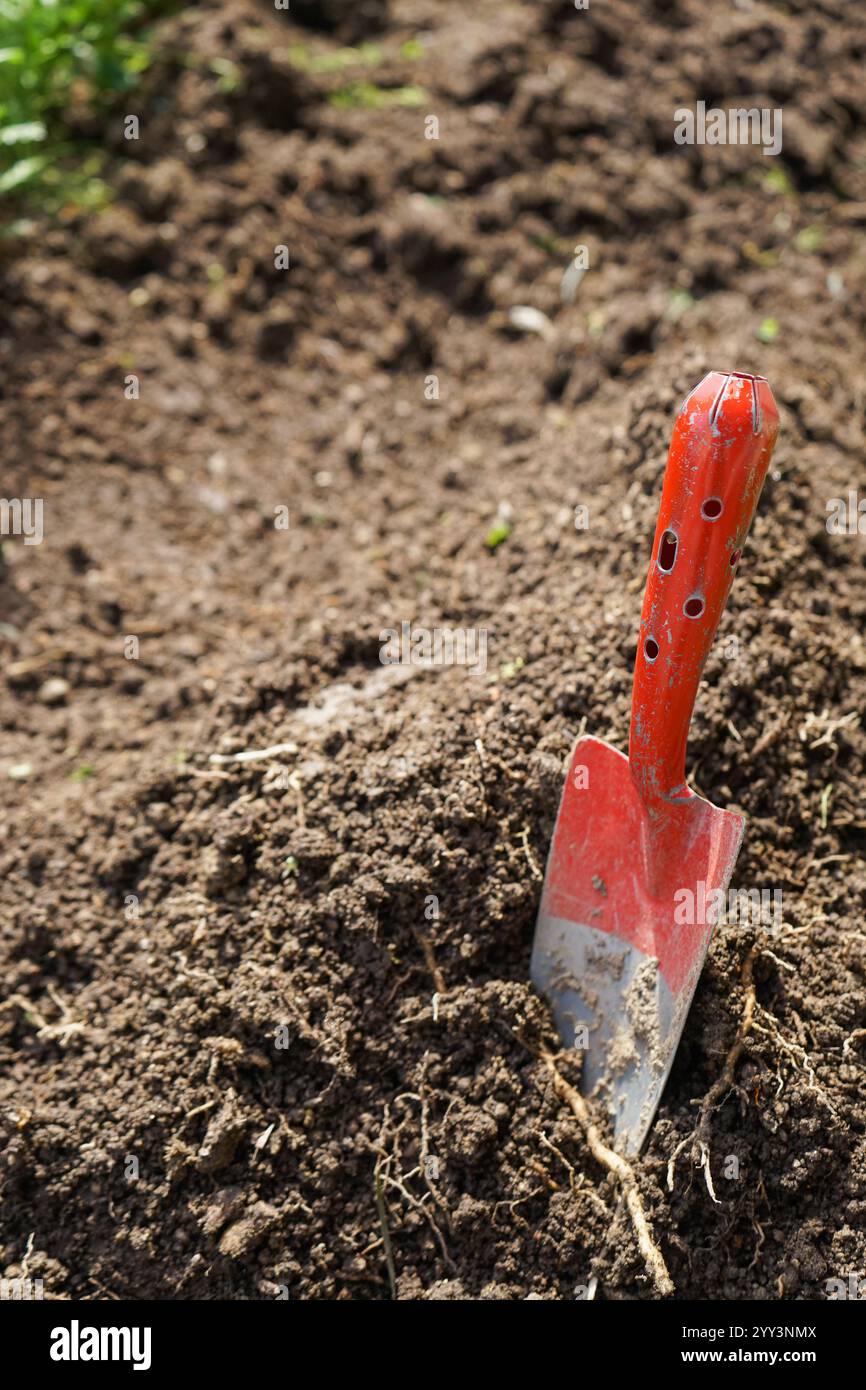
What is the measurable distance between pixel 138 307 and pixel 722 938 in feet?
9.51

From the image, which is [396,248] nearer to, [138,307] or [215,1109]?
[138,307]

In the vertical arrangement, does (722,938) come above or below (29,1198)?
above

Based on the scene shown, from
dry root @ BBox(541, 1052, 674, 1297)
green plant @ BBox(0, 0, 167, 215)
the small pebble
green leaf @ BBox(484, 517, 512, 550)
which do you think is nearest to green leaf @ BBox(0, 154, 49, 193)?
green plant @ BBox(0, 0, 167, 215)

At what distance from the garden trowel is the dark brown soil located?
0.24 ft

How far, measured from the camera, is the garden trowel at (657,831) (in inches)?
76.7

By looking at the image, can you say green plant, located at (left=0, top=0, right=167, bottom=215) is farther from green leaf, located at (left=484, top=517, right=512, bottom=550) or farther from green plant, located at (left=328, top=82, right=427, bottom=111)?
green leaf, located at (left=484, top=517, right=512, bottom=550)

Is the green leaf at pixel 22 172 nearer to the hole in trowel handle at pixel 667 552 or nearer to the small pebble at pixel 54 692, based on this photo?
the small pebble at pixel 54 692

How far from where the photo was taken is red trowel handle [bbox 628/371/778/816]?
1.91 m

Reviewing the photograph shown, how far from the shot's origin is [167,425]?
3.84m

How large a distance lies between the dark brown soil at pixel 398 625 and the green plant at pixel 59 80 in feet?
0.45

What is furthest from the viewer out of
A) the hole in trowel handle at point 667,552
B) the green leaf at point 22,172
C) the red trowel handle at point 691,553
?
the green leaf at point 22,172

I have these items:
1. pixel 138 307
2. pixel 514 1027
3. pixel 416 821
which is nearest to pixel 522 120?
pixel 138 307

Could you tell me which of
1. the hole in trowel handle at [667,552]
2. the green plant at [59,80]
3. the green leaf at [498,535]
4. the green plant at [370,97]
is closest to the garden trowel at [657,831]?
the hole in trowel handle at [667,552]

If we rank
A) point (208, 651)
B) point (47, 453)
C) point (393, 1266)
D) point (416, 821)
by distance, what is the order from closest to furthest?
1. point (393, 1266)
2. point (416, 821)
3. point (208, 651)
4. point (47, 453)
